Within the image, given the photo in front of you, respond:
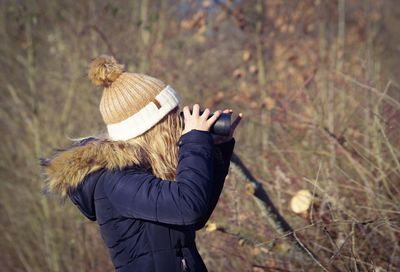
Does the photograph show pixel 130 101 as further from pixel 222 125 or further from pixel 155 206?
pixel 155 206

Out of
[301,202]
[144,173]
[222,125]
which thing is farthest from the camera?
[301,202]

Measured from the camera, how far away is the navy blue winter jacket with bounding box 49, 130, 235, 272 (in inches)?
89.2

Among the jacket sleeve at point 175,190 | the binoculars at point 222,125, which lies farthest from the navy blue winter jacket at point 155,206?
the binoculars at point 222,125

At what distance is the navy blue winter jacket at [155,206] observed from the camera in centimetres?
Answer: 227

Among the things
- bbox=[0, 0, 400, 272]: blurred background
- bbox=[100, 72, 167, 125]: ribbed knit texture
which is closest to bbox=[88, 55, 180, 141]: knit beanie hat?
bbox=[100, 72, 167, 125]: ribbed knit texture

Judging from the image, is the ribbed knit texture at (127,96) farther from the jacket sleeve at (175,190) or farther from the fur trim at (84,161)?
the jacket sleeve at (175,190)

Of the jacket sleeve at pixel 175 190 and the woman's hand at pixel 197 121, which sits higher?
the woman's hand at pixel 197 121

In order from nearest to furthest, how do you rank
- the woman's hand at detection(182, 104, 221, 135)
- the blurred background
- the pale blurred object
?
the woman's hand at detection(182, 104, 221, 135) < the pale blurred object < the blurred background

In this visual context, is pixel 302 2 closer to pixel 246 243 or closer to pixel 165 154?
pixel 246 243

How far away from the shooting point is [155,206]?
7.47ft

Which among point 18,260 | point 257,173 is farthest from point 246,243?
point 18,260

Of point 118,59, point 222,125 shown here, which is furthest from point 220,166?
point 118,59

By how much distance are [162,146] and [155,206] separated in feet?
1.14

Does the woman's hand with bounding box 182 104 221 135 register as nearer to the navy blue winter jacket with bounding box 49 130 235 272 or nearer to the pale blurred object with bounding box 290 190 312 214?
the navy blue winter jacket with bounding box 49 130 235 272
